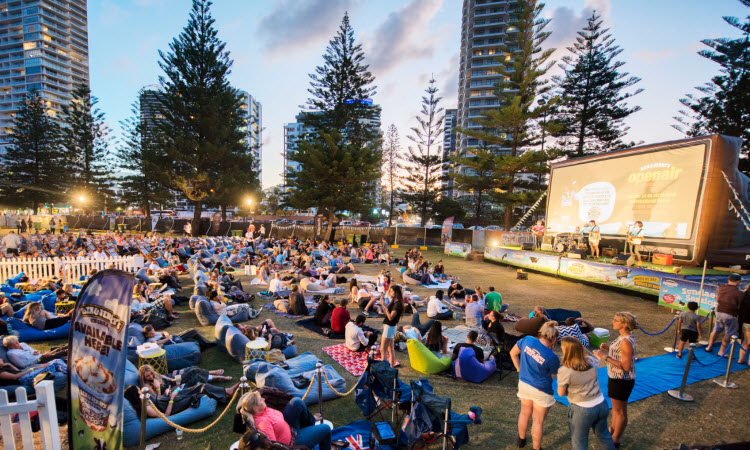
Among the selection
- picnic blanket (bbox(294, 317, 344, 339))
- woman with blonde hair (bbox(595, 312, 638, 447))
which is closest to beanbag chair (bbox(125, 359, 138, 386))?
picnic blanket (bbox(294, 317, 344, 339))

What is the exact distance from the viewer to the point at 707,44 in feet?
56.8

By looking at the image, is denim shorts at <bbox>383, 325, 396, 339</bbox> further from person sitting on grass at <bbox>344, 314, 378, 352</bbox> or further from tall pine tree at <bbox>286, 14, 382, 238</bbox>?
tall pine tree at <bbox>286, 14, 382, 238</bbox>

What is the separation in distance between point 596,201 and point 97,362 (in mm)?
16372

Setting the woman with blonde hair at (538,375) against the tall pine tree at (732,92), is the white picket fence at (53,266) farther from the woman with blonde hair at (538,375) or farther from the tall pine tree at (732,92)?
the tall pine tree at (732,92)

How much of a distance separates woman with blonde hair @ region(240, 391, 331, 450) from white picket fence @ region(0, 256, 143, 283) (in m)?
9.53

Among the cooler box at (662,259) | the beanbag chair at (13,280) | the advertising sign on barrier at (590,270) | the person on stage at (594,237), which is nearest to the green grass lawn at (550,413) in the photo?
the advertising sign on barrier at (590,270)

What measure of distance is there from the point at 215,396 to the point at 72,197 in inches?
1627

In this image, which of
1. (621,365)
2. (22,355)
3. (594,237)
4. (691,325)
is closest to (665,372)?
(691,325)

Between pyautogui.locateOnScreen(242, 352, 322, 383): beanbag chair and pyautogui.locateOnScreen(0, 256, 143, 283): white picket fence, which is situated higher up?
pyautogui.locateOnScreen(0, 256, 143, 283): white picket fence

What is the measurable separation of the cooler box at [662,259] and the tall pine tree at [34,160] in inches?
1788

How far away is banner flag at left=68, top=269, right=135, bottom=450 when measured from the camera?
250 centimetres

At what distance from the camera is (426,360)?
4953mm

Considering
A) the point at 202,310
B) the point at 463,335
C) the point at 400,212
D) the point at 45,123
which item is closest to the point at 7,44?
the point at 45,123

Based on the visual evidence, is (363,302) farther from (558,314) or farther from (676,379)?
(676,379)
